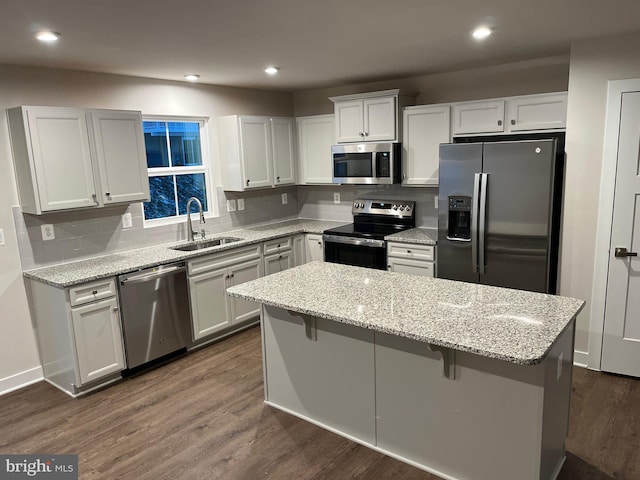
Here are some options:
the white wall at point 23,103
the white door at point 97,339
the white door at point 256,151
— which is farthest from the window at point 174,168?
the white door at point 97,339

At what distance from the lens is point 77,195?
3531 millimetres

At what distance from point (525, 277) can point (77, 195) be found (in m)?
3.43

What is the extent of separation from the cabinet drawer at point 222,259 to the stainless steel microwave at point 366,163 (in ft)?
3.87

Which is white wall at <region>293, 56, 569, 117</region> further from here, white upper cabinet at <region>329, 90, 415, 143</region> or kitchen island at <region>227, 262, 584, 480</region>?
kitchen island at <region>227, 262, 584, 480</region>

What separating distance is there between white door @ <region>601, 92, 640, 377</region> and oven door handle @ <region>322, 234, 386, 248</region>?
74.1 inches

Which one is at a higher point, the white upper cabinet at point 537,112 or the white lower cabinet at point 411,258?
the white upper cabinet at point 537,112

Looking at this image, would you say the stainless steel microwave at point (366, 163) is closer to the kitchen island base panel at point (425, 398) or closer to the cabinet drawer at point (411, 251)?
the cabinet drawer at point (411, 251)

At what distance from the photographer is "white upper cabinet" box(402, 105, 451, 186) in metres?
4.25

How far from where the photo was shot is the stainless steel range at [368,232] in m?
4.55

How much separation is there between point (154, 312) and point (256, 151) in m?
2.00

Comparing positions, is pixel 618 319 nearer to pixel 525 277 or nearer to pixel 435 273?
pixel 525 277

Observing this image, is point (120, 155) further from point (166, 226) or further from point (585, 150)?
point (585, 150)

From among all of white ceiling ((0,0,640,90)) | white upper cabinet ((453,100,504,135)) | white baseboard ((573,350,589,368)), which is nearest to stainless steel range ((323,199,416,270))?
white upper cabinet ((453,100,504,135))

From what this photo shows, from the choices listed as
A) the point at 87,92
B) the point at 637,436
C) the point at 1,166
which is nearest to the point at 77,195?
the point at 1,166
